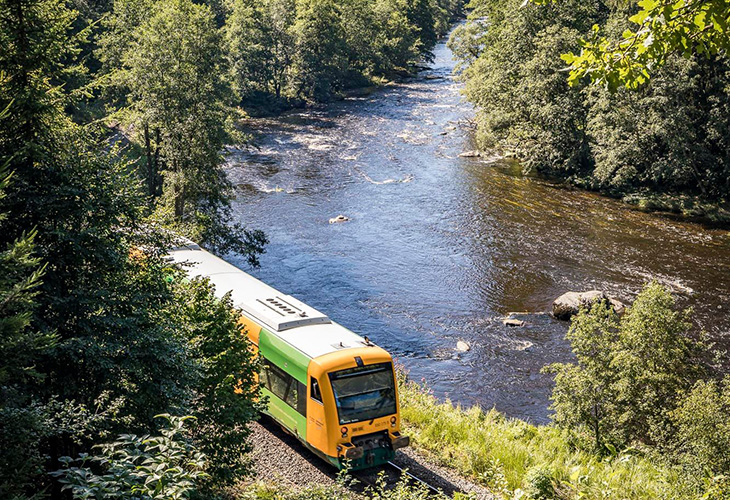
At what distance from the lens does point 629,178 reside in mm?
43719

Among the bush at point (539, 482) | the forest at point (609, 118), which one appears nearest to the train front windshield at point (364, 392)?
the bush at point (539, 482)

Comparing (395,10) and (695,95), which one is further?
(395,10)

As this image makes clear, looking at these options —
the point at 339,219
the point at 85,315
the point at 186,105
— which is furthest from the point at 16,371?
the point at 339,219

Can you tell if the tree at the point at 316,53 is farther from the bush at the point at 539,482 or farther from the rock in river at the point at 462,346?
the bush at the point at 539,482

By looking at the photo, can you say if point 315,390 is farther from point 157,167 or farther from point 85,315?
point 157,167

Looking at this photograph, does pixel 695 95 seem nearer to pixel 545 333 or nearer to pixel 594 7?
pixel 594 7

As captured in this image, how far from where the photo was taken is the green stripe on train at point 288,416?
16078 millimetres

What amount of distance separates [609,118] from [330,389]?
32.4 metres

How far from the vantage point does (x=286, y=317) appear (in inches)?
688

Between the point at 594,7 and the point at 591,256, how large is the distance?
2404cm

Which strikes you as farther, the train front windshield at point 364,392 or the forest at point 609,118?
the forest at point 609,118

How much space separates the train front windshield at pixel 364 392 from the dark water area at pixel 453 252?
7218 millimetres

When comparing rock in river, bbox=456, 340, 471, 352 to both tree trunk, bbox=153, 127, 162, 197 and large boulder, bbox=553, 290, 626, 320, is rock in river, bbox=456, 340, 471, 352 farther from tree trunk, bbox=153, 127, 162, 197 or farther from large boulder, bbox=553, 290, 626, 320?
tree trunk, bbox=153, 127, 162, 197

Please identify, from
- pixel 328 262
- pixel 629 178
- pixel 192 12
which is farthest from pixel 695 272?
pixel 192 12
